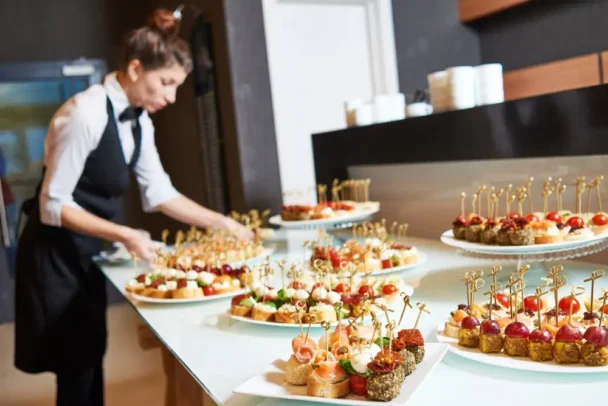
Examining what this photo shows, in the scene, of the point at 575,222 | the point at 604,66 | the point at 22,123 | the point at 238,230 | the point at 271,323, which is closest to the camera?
the point at 271,323

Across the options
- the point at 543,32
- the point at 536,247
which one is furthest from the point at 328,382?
the point at 543,32

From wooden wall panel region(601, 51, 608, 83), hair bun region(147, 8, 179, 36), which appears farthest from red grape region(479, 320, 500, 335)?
wooden wall panel region(601, 51, 608, 83)

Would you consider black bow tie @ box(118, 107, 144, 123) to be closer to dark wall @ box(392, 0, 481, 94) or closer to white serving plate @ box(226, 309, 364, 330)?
white serving plate @ box(226, 309, 364, 330)

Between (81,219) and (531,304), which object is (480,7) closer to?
(81,219)

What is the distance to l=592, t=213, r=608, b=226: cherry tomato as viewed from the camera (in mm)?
1575

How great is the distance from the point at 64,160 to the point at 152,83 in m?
0.41

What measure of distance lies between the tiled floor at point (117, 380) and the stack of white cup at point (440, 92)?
202 centimetres

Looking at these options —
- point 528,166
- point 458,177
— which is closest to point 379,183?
point 458,177

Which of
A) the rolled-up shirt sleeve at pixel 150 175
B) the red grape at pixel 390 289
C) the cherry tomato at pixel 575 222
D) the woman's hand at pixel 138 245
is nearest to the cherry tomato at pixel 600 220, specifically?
the cherry tomato at pixel 575 222

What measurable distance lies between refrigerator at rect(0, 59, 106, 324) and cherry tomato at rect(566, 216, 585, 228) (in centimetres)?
434

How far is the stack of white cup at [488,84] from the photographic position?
7.19ft

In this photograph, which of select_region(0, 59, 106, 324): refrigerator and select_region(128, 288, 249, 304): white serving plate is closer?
select_region(128, 288, 249, 304): white serving plate

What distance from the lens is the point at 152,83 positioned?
2373mm

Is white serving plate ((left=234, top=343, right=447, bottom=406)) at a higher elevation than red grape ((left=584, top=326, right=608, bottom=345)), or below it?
below
